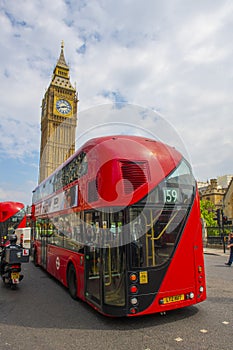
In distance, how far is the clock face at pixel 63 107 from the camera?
79.9m

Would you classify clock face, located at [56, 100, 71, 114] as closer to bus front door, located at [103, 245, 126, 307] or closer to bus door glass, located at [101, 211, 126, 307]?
bus door glass, located at [101, 211, 126, 307]

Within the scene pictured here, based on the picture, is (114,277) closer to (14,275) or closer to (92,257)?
(92,257)

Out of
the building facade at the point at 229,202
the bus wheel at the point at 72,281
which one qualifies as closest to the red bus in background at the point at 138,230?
the bus wheel at the point at 72,281

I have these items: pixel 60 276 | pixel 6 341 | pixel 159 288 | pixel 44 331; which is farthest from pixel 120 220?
pixel 60 276

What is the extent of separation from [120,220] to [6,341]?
2653 mm

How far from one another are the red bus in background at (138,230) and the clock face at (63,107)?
77.9m

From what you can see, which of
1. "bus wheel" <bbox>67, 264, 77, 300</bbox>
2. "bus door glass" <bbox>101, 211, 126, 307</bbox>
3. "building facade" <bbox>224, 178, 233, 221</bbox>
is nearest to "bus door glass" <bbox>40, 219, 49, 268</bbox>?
"bus wheel" <bbox>67, 264, 77, 300</bbox>

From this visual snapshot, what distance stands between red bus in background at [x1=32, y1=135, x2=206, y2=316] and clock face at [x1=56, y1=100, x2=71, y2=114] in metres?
77.9

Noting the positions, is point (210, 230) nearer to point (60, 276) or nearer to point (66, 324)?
point (60, 276)

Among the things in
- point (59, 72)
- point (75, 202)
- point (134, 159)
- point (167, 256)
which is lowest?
point (167, 256)

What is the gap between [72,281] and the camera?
680cm

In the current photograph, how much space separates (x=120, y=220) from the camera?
488 cm

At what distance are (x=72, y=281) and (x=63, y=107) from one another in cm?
7893

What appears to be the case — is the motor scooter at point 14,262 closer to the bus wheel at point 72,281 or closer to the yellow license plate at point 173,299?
the bus wheel at point 72,281
